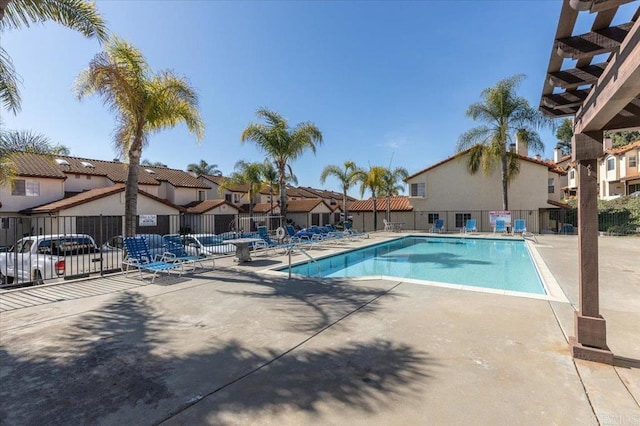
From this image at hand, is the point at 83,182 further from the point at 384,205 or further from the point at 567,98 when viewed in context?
the point at 567,98

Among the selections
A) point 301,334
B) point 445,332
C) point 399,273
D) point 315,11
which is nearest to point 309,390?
point 301,334

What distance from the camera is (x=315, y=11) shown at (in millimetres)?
13633

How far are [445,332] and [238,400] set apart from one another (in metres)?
3.17

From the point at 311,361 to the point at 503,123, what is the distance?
2659 centimetres

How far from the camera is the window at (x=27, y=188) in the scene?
23.9m

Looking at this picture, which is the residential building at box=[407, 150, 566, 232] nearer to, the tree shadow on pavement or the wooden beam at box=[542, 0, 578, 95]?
the wooden beam at box=[542, 0, 578, 95]

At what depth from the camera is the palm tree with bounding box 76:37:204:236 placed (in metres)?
9.79

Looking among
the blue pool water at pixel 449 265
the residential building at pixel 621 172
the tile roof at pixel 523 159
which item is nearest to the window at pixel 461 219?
the tile roof at pixel 523 159

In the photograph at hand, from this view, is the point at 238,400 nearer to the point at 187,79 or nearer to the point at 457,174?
the point at 187,79

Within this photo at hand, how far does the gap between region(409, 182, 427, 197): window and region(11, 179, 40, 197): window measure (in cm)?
3253

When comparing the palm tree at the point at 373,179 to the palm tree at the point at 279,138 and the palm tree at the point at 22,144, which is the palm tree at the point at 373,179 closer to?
the palm tree at the point at 279,138

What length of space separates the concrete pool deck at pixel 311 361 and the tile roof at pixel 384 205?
25.6m

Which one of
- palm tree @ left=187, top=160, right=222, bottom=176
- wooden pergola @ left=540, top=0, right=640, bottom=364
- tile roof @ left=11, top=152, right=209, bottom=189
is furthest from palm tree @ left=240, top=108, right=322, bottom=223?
palm tree @ left=187, top=160, right=222, bottom=176

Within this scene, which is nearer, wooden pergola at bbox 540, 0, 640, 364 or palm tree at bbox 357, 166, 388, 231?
wooden pergola at bbox 540, 0, 640, 364
